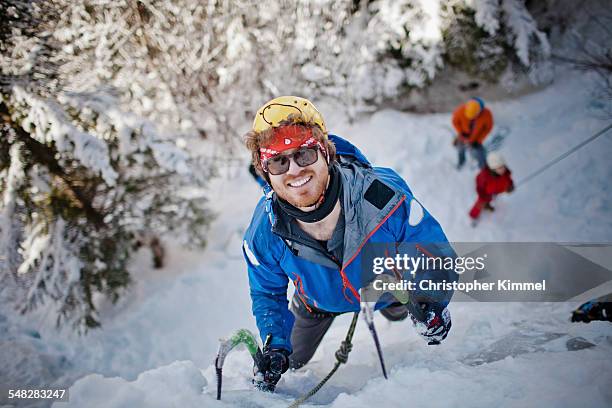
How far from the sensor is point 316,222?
2432 mm

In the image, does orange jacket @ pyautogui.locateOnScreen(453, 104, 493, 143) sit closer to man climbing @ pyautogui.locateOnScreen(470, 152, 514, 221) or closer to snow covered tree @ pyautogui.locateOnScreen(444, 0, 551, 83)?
man climbing @ pyautogui.locateOnScreen(470, 152, 514, 221)

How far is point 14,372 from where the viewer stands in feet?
15.9

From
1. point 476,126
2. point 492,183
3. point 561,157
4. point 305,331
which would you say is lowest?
point 305,331

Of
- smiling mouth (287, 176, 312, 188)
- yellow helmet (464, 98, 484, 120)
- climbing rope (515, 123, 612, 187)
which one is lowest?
smiling mouth (287, 176, 312, 188)

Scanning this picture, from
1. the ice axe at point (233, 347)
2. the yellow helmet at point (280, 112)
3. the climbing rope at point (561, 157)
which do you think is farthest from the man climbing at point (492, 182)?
the ice axe at point (233, 347)

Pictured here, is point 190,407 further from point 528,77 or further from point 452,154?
point 528,77

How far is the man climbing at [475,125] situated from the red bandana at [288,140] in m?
4.90

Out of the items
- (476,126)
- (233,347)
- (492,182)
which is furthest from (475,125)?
(233,347)

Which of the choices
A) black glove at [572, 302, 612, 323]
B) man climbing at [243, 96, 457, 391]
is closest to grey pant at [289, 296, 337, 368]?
man climbing at [243, 96, 457, 391]

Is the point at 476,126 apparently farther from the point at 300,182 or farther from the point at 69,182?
the point at 69,182

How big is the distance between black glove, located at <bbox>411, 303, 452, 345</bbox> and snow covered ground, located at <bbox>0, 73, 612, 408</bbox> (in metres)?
0.21

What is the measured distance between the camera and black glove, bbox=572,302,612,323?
287cm

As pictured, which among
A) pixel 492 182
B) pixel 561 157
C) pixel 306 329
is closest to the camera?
pixel 306 329

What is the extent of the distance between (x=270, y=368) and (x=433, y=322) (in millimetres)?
1213
